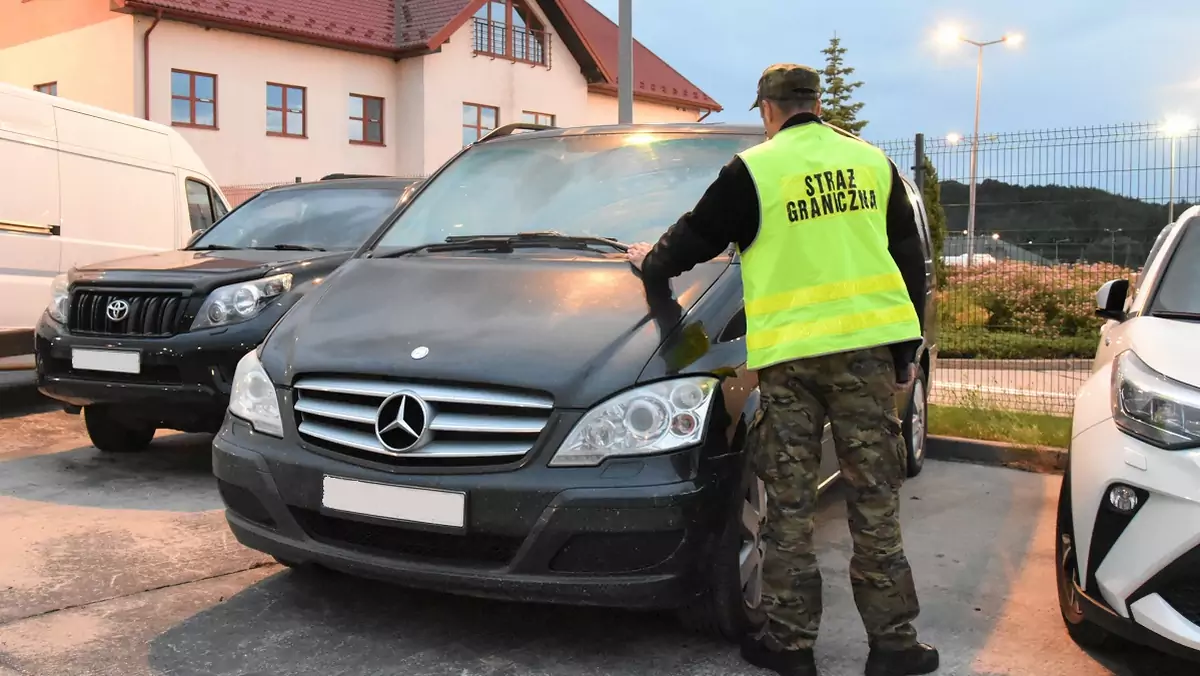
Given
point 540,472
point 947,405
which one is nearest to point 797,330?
point 540,472

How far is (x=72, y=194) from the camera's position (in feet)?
25.0

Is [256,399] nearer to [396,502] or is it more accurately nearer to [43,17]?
[396,502]

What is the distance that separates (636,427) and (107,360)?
12.0 ft

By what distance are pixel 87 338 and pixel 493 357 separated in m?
3.43

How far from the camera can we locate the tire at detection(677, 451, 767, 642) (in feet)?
9.90

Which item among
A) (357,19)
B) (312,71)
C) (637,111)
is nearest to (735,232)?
(312,71)

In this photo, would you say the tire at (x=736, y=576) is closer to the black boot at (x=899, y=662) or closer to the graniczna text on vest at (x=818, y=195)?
the black boot at (x=899, y=662)

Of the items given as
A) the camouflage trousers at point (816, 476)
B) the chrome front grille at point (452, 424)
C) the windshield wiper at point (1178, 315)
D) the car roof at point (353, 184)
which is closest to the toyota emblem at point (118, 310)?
the car roof at point (353, 184)

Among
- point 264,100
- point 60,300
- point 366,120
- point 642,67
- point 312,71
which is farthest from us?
point 642,67

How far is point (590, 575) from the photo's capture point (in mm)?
2920

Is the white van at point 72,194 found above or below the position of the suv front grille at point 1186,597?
above

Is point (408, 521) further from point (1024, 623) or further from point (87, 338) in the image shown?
point (87, 338)

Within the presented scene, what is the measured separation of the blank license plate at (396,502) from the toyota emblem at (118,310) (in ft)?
9.75

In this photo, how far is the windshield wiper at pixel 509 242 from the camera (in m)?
3.84
